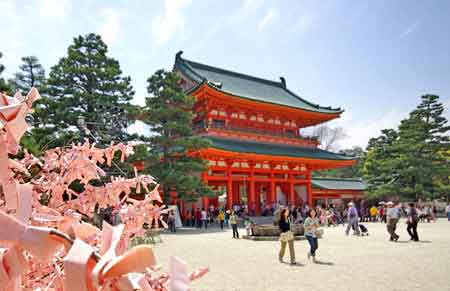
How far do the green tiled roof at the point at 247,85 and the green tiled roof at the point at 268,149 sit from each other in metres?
2.88

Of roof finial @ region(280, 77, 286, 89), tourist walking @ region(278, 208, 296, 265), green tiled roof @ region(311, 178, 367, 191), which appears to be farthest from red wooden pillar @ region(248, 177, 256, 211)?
tourist walking @ region(278, 208, 296, 265)

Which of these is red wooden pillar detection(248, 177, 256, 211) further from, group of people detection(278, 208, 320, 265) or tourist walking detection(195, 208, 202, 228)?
group of people detection(278, 208, 320, 265)

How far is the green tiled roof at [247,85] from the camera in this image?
937 inches

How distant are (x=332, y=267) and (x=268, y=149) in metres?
14.7

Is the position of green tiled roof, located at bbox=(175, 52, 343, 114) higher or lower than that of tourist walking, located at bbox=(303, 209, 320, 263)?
higher

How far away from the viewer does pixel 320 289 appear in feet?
17.8

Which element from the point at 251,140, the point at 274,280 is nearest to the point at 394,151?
the point at 251,140

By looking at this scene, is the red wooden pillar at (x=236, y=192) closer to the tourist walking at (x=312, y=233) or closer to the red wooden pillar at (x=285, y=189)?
the red wooden pillar at (x=285, y=189)

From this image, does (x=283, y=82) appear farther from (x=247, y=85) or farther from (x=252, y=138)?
(x=252, y=138)

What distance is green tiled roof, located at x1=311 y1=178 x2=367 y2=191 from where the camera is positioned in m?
26.7

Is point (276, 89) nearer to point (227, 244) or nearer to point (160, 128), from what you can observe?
point (160, 128)

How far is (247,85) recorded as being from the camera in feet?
87.2

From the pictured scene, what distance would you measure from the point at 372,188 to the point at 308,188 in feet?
16.8

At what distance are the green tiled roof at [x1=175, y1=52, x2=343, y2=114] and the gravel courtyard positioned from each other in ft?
46.2
